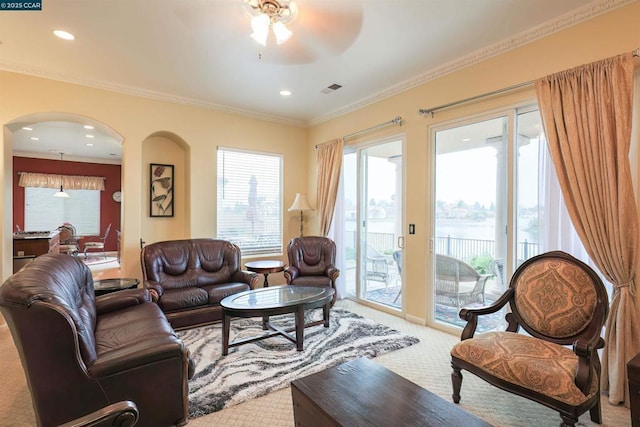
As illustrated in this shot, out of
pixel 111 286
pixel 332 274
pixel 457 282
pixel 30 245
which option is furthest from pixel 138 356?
pixel 30 245

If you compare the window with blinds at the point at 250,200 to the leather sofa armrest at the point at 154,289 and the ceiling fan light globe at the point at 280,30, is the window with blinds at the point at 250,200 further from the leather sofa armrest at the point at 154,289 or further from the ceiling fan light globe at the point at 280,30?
the ceiling fan light globe at the point at 280,30

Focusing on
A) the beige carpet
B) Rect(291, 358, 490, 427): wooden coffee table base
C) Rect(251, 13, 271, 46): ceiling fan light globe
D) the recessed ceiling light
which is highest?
the recessed ceiling light

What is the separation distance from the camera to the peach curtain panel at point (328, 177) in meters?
5.05

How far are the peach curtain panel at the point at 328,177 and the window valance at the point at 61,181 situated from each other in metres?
7.55

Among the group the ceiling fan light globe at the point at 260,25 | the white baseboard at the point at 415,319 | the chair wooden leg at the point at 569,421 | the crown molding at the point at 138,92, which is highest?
the crown molding at the point at 138,92

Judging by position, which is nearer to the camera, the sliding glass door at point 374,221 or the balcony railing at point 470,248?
the balcony railing at point 470,248

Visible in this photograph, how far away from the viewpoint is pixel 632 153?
94.3 inches

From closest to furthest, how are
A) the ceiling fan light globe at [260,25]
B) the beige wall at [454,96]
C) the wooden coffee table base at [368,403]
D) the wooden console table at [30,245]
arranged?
the wooden coffee table base at [368,403] → the ceiling fan light globe at [260,25] → the beige wall at [454,96] → the wooden console table at [30,245]

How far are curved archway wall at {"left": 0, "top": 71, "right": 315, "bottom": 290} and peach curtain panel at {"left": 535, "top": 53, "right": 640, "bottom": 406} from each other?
4.08 metres

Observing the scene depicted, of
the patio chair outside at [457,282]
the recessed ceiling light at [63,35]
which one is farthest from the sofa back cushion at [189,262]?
the patio chair outside at [457,282]

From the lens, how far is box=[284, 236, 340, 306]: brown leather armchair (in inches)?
174

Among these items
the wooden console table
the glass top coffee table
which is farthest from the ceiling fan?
the wooden console table

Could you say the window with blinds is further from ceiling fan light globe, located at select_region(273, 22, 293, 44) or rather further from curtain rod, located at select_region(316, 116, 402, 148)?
ceiling fan light globe, located at select_region(273, 22, 293, 44)

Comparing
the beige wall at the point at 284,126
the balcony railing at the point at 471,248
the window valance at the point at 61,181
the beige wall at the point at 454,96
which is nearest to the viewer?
the beige wall at the point at 454,96
